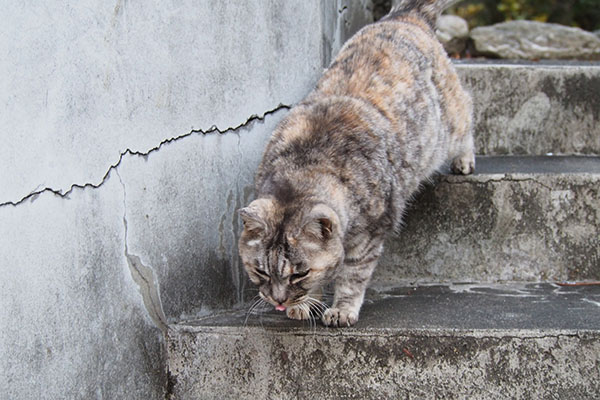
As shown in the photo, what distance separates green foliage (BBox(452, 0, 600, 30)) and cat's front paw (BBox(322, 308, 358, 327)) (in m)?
8.62

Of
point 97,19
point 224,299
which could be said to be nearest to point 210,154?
point 224,299

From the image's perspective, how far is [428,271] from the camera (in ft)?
10.5

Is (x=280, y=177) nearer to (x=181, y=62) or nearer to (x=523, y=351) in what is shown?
(x=181, y=62)

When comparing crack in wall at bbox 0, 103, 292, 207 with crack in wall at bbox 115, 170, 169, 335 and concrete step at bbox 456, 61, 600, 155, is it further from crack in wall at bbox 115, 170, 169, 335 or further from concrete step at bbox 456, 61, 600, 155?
concrete step at bbox 456, 61, 600, 155

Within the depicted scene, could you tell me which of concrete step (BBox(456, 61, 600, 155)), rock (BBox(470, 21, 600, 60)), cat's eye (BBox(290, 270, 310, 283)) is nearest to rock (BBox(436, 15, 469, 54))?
rock (BBox(470, 21, 600, 60))

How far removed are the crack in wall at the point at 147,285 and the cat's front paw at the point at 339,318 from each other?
1.96 ft

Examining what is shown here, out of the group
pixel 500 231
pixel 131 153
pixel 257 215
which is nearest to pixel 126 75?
pixel 131 153

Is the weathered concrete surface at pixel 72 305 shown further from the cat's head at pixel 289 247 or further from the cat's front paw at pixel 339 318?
the cat's front paw at pixel 339 318

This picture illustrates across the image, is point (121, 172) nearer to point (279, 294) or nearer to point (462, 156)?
point (279, 294)

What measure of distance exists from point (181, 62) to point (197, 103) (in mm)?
184

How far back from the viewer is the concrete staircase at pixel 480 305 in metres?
2.39

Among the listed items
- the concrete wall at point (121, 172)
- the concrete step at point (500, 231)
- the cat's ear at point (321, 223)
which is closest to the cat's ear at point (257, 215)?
the cat's ear at point (321, 223)

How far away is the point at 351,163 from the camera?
2689mm

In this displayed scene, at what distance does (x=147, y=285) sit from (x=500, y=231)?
1661 millimetres
